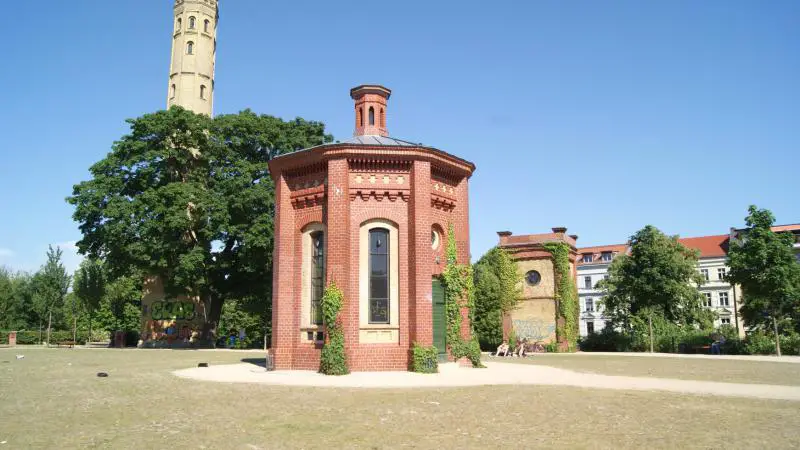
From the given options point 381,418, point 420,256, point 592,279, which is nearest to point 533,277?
point 420,256

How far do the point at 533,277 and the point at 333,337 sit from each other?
26358 millimetres

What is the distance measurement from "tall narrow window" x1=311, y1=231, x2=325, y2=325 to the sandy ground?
6.95ft

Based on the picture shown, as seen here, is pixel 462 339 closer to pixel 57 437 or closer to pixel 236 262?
pixel 57 437

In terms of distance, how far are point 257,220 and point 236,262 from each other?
455 centimetres

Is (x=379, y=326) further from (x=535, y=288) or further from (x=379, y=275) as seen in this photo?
(x=535, y=288)

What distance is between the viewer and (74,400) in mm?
12172

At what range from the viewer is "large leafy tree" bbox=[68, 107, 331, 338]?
1400 inches

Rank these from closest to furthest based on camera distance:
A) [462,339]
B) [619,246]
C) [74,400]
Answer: [74,400], [462,339], [619,246]

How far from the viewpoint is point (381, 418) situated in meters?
9.82

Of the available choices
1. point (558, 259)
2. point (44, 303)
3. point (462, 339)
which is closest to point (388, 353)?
point (462, 339)

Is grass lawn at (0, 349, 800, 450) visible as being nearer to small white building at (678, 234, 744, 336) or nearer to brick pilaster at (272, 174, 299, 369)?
brick pilaster at (272, 174, 299, 369)

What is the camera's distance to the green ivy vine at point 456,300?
20.1 metres

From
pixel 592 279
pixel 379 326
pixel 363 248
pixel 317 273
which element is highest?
pixel 592 279

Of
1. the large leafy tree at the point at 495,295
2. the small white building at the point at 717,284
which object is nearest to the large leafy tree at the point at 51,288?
the large leafy tree at the point at 495,295
